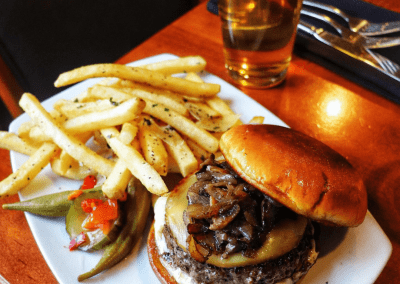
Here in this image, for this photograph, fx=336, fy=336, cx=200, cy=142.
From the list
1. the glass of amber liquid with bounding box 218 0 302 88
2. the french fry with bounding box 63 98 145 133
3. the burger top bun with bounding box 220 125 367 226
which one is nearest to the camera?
the burger top bun with bounding box 220 125 367 226

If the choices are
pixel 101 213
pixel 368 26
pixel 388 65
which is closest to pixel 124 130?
pixel 101 213

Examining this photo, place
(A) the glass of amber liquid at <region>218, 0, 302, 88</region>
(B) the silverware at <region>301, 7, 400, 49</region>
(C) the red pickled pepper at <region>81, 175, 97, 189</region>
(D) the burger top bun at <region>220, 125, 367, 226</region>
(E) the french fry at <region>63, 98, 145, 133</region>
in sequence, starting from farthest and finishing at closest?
(B) the silverware at <region>301, 7, 400, 49</region>
(A) the glass of amber liquid at <region>218, 0, 302, 88</region>
(C) the red pickled pepper at <region>81, 175, 97, 189</region>
(E) the french fry at <region>63, 98, 145, 133</region>
(D) the burger top bun at <region>220, 125, 367, 226</region>

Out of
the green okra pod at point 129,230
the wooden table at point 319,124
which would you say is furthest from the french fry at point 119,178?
the wooden table at point 319,124

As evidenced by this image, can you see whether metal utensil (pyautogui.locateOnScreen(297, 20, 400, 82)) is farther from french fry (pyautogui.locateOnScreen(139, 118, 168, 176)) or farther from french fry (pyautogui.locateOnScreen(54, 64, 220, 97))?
french fry (pyautogui.locateOnScreen(139, 118, 168, 176))

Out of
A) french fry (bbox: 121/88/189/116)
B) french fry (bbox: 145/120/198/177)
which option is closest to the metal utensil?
french fry (bbox: 121/88/189/116)

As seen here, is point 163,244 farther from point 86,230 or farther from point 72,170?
point 72,170

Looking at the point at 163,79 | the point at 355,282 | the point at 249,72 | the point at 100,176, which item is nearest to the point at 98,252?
the point at 100,176

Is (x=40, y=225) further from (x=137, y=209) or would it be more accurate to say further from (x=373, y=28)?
(x=373, y=28)

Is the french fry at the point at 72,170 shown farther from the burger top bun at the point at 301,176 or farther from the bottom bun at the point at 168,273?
the burger top bun at the point at 301,176
